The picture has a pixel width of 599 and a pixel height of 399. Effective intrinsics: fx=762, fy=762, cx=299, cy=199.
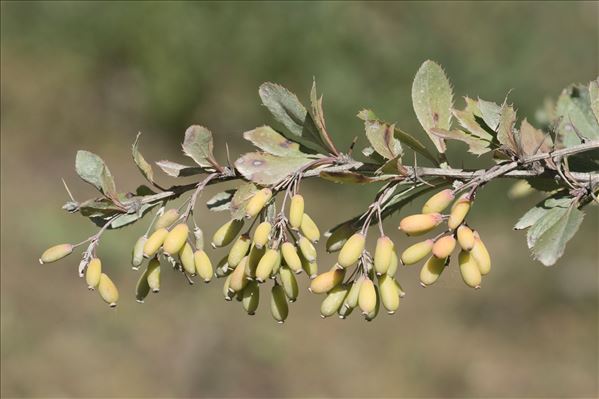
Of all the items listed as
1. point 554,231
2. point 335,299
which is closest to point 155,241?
point 335,299

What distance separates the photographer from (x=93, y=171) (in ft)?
3.32

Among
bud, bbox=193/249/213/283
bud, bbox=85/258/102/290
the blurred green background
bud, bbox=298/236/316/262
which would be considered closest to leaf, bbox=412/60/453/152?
bud, bbox=298/236/316/262

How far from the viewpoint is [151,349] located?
12.9 feet

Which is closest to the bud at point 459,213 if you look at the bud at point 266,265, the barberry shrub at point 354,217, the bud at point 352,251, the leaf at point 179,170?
the barberry shrub at point 354,217

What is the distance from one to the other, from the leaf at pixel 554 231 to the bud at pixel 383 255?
0.17 metres

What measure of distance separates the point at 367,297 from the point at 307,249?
0.10m

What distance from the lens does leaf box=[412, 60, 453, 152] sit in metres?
1.06

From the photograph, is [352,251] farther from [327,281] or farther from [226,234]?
[226,234]

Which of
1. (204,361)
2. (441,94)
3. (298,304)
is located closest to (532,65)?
(298,304)

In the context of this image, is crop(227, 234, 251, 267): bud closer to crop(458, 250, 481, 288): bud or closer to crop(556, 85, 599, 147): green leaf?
crop(458, 250, 481, 288): bud

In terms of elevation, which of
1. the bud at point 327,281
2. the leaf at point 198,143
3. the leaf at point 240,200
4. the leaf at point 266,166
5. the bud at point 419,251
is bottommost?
the bud at point 327,281

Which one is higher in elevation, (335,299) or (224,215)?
(335,299)

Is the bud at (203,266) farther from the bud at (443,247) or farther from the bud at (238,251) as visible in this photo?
the bud at (443,247)

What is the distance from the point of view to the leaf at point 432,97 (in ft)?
3.47
